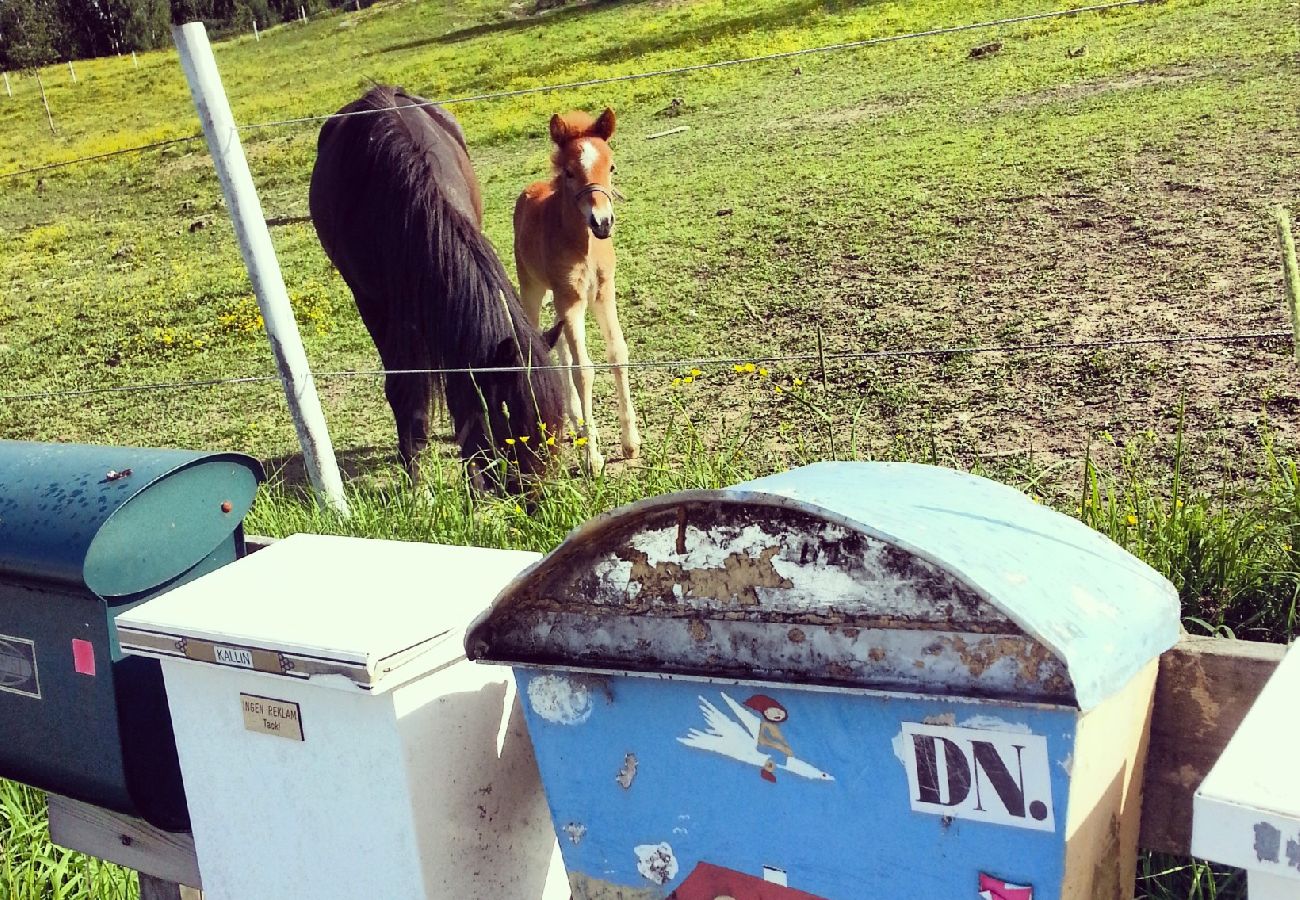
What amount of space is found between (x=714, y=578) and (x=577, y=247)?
3.75m

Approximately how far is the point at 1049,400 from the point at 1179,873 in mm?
2752

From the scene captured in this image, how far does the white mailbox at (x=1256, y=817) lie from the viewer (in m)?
1.01

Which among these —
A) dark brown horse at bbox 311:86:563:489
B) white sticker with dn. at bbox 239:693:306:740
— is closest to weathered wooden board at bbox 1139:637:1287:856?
white sticker with dn. at bbox 239:693:306:740

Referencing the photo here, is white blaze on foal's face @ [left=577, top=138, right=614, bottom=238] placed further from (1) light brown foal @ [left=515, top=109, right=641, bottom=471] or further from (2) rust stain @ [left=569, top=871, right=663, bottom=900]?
(2) rust stain @ [left=569, top=871, right=663, bottom=900]

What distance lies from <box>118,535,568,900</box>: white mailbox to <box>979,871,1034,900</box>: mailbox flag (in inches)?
30.2

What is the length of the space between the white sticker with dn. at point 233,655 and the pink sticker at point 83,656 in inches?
19.5

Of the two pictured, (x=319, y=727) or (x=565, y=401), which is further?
(x=565, y=401)

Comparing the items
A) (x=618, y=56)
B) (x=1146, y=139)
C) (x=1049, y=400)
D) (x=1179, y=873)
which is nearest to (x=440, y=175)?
(x=618, y=56)

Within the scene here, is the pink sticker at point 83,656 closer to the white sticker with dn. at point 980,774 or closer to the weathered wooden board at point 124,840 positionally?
the weathered wooden board at point 124,840

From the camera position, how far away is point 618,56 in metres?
5.82

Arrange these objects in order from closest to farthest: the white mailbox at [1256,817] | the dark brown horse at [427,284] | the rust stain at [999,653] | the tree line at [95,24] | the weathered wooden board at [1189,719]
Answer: the white mailbox at [1256,817], the rust stain at [999,653], the weathered wooden board at [1189,719], the dark brown horse at [427,284], the tree line at [95,24]

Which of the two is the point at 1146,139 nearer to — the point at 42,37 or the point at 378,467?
the point at 378,467

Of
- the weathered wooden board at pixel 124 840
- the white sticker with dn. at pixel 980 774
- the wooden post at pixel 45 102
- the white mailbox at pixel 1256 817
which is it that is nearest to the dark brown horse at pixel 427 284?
the weathered wooden board at pixel 124 840

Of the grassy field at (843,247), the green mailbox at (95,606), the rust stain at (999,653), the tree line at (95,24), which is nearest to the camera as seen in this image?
the rust stain at (999,653)
